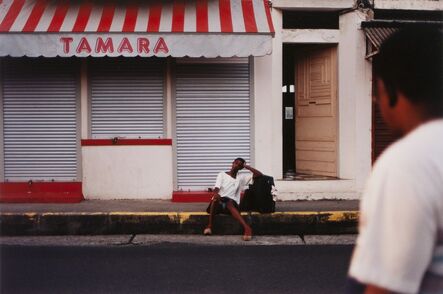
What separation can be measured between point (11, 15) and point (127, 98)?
262 cm

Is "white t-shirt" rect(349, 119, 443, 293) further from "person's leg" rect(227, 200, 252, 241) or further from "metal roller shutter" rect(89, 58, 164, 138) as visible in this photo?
"metal roller shutter" rect(89, 58, 164, 138)

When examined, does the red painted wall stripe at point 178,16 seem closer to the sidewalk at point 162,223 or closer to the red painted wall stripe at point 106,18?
the red painted wall stripe at point 106,18

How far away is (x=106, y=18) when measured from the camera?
11.7 m

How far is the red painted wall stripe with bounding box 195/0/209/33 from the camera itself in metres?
11.3

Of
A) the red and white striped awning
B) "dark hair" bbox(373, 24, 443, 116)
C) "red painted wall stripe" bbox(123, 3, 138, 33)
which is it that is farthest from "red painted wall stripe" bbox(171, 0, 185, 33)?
"dark hair" bbox(373, 24, 443, 116)

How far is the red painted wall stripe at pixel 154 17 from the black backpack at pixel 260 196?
3200 millimetres

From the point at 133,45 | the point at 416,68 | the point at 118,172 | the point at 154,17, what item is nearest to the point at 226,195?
the point at 133,45

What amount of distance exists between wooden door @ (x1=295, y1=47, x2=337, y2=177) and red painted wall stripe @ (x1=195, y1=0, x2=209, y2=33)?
2836 mm

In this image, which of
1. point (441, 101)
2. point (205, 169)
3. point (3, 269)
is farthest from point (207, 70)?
point (441, 101)

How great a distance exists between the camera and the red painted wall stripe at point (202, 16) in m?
11.3

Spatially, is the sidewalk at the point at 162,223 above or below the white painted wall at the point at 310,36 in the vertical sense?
below

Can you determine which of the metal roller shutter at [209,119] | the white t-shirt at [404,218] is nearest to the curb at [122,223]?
the metal roller shutter at [209,119]

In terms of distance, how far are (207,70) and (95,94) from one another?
2.25 meters

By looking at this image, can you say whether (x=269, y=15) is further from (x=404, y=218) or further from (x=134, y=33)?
(x=404, y=218)
